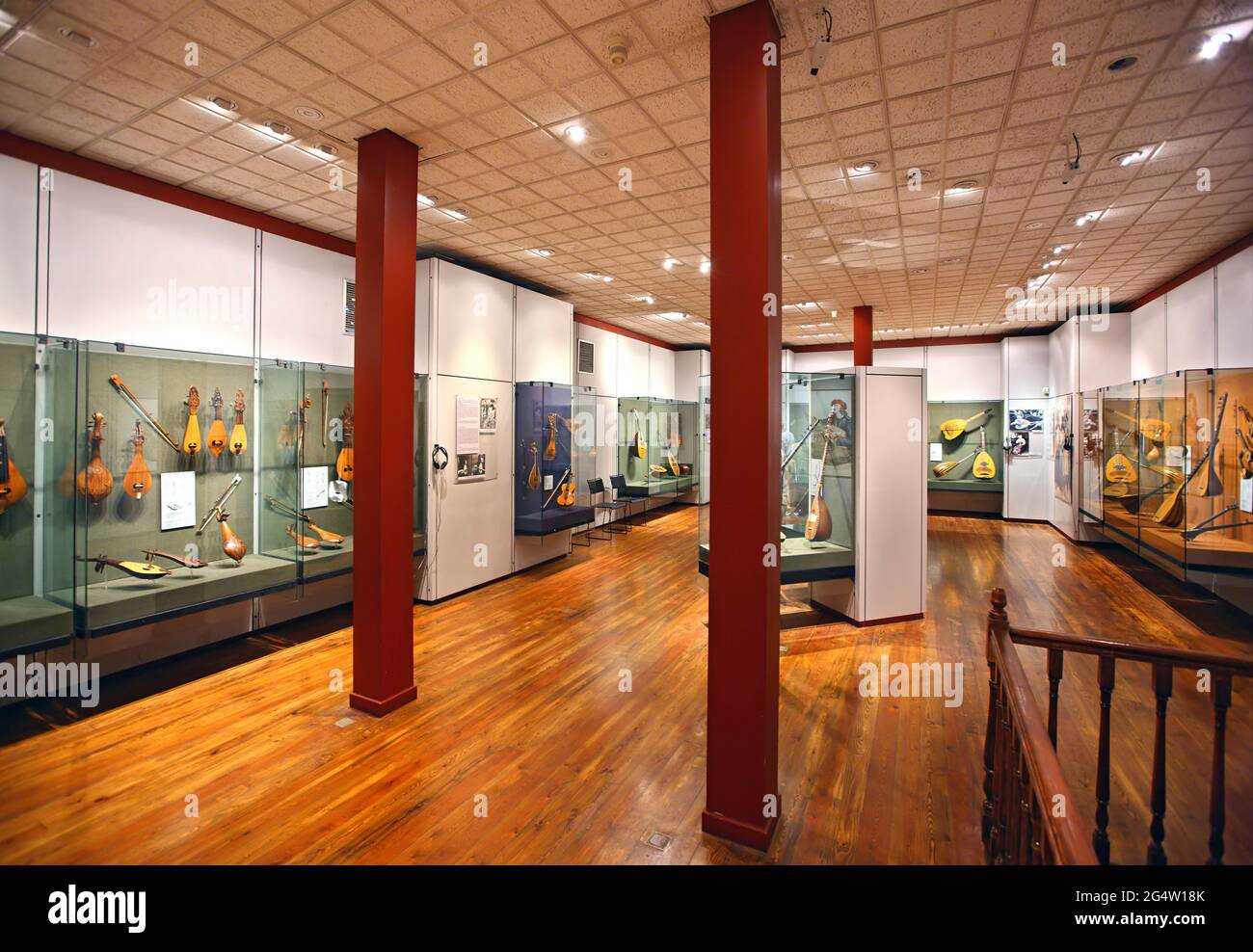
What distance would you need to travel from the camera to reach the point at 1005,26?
267 cm

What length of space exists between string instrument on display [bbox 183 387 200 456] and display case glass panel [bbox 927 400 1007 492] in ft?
38.1

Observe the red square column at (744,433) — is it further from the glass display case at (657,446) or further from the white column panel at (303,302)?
the glass display case at (657,446)

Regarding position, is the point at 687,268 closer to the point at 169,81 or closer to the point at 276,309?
the point at 276,309

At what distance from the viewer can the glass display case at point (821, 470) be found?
16.9 ft

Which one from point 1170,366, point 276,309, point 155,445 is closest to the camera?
point 155,445

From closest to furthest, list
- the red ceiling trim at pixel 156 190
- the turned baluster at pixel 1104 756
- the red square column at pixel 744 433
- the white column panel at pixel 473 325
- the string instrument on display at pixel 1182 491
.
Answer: the turned baluster at pixel 1104 756 → the red square column at pixel 744 433 → the red ceiling trim at pixel 156 190 → the string instrument on display at pixel 1182 491 → the white column panel at pixel 473 325

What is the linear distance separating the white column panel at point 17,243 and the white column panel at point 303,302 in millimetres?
1439

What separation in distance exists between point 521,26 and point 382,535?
2.82 m

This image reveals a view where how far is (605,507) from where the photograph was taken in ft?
31.0

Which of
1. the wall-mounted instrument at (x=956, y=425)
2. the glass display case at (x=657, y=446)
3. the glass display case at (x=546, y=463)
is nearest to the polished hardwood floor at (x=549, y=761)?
the glass display case at (x=546, y=463)

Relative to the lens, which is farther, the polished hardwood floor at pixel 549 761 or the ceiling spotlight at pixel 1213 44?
the ceiling spotlight at pixel 1213 44

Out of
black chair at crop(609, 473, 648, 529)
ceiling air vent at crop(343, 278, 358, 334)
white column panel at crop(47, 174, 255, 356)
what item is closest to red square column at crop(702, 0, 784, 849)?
white column panel at crop(47, 174, 255, 356)

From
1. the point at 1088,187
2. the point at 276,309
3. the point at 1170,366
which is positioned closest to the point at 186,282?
the point at 276,309

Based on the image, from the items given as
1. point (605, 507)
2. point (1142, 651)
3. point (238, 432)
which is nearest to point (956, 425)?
point (605, 507)
